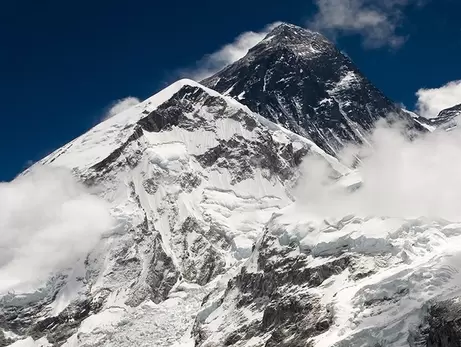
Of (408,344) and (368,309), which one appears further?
(368,309)

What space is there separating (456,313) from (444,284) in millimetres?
26552

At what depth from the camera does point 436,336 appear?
16812 centimetres

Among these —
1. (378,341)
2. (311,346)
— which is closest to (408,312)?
(378,341)

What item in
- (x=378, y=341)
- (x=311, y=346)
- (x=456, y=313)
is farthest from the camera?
(x=311, y=346)

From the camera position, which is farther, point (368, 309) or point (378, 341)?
point (368, 309)

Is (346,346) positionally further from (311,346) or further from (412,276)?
(412,276)

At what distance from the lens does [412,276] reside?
19938 centimetres

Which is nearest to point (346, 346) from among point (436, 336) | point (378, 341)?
point (378, 341)

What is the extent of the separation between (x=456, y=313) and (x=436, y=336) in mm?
6020

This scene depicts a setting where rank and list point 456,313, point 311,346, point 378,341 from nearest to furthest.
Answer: point 456,313, point 378,341, point 311,346

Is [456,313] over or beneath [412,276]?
beneath

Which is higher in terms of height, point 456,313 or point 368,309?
point 368,309

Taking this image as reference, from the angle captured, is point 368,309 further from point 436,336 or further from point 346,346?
point 436,336

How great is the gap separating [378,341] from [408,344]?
25.4 feet
